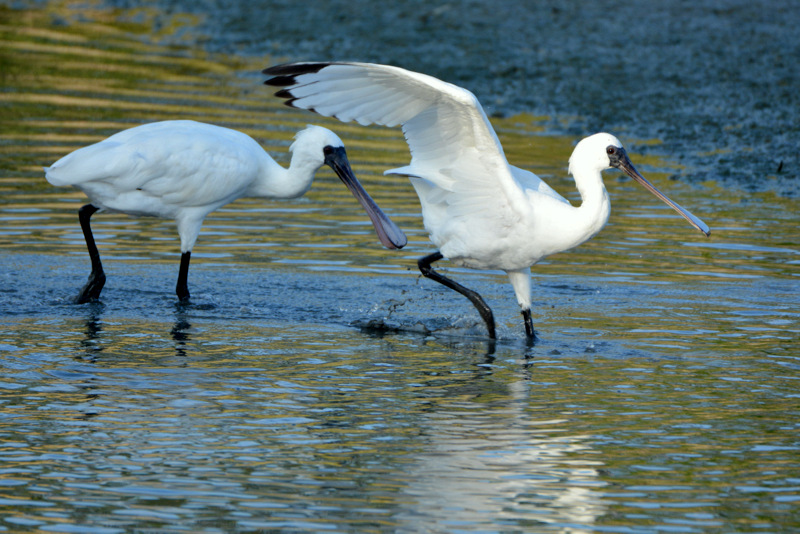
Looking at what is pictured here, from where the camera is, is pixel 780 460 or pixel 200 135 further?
pixel 200 135

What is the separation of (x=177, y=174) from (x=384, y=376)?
2.46 metres

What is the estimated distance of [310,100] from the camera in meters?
7.10

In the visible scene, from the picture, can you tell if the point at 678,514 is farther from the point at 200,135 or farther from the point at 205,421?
the point at 200,135

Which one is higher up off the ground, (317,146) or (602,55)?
(602,55)

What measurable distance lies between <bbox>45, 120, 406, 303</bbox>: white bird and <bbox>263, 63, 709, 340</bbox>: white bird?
0.98 m

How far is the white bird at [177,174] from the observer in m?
8.27

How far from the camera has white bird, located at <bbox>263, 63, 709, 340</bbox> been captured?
22.9 feet

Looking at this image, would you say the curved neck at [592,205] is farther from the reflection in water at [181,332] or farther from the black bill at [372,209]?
the reflection in water at [181,332]

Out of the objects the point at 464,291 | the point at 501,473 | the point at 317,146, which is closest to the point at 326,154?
the point at 317,146

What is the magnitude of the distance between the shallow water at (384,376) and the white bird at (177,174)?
1.28 feet

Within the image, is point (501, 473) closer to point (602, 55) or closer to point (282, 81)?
point (282, 81)

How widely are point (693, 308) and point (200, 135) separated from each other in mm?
3342

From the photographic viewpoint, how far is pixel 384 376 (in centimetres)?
663

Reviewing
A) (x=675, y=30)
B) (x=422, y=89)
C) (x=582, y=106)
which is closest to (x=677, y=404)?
(x=422, y=89)
